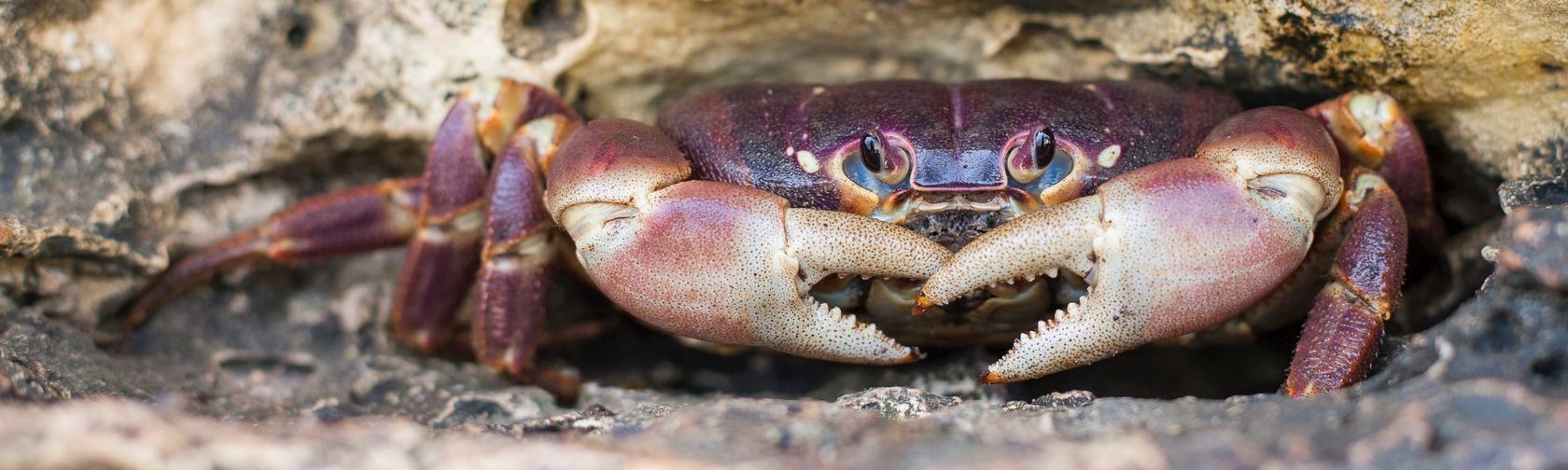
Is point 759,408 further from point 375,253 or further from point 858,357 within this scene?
point 375,253

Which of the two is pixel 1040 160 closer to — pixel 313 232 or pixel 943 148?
pixel 943 148

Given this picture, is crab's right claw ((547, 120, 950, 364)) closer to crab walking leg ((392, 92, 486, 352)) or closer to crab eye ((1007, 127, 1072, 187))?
crab eye ((1007, 127, 1072, 187))

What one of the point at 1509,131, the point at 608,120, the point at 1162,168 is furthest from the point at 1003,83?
the point at 1509,131

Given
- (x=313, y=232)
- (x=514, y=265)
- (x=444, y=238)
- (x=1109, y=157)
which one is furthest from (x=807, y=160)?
(x=313, y=232)

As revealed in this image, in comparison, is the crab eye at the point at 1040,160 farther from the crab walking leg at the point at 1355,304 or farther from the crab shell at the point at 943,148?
the crab walking leg at the point at 1355,304

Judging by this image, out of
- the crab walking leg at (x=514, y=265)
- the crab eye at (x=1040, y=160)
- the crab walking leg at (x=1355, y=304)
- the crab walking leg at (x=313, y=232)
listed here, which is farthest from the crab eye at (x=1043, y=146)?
the crab walking leg at (x=313, y=232)

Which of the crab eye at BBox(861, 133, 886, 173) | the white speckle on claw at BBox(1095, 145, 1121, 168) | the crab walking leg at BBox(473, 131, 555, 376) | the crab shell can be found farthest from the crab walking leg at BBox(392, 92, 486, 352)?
the white speckle on claw at BBox(1095, 145, 1121, 168)

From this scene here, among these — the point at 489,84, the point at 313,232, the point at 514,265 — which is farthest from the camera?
the point at 313,232

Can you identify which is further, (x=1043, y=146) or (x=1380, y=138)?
(x=1380, y=138)
